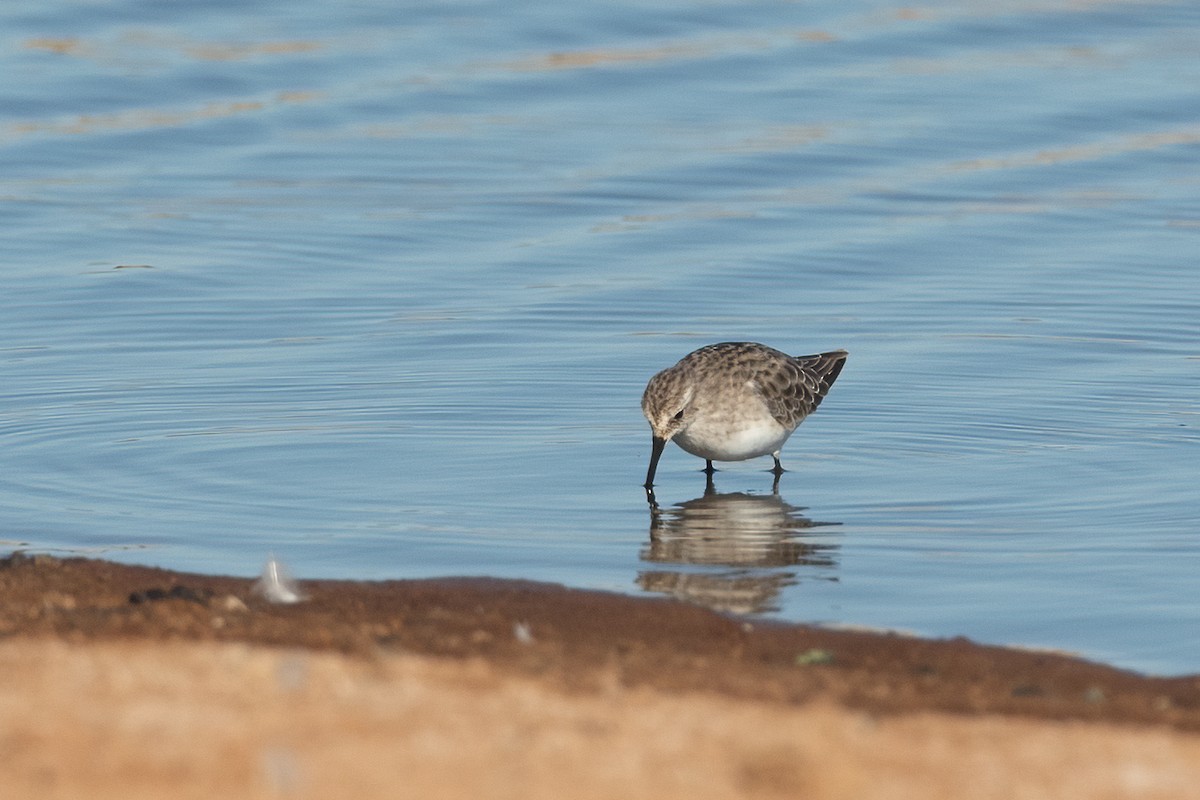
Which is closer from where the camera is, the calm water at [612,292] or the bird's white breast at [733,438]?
the calm water at [612,292]

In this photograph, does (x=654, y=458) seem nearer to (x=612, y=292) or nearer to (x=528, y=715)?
(x=612, y=292)

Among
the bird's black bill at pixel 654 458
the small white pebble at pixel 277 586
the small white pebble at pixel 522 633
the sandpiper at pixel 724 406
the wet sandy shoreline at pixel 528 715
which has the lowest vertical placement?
the wet sandy shoreline at pixel 528 715

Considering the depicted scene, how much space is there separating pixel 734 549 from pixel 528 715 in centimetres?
417

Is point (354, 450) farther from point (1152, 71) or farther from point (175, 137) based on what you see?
point (1152, 71)

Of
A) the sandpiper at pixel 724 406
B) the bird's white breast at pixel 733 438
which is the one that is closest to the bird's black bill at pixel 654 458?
the sandpiper at pixel 724 406

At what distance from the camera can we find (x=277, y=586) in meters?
A: 8.20

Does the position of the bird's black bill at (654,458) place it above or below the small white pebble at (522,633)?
above

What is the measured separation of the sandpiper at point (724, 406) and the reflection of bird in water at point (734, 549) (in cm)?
31

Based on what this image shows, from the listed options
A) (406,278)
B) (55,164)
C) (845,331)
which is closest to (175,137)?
(55,164)

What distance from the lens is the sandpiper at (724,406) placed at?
1102 cm

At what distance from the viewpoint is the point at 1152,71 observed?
78.5 feet

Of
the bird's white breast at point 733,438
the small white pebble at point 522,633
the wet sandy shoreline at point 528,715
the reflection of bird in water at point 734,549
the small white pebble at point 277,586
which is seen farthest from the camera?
the bird's white breast at point 733,438

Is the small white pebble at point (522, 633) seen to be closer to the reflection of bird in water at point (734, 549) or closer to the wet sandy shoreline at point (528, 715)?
the wet sandy shoreline at point (528, 715)

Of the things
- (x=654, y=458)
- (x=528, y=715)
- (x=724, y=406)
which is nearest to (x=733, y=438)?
(x=724, y=406)
